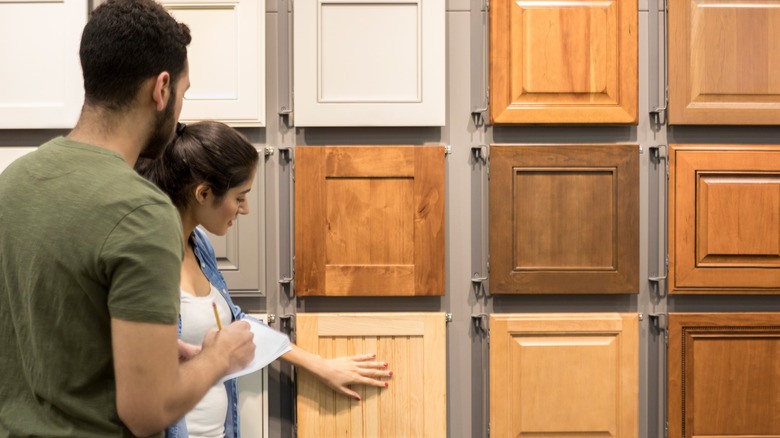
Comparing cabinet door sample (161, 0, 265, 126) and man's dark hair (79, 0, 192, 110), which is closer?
man's dark hair (79, 0, 192, 110)

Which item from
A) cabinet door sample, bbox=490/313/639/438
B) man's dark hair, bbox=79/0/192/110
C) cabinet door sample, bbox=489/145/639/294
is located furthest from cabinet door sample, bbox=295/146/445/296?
man's dark hair, bbox=79/0/192/110

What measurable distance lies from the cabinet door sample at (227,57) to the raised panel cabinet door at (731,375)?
147 centimetres

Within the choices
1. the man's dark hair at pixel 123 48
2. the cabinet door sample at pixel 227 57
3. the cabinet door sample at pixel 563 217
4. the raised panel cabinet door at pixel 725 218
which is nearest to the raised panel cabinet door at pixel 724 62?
the raised panel cabinet door at pixel 725 218

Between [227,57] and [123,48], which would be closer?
[123,48]

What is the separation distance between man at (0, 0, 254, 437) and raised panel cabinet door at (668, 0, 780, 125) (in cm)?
165

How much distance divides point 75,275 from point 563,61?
159 cm

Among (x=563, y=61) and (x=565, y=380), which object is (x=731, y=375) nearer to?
(x=565, y=380)

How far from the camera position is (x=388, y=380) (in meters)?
1.93

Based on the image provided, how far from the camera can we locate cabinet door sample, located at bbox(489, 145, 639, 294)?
1.94 meters

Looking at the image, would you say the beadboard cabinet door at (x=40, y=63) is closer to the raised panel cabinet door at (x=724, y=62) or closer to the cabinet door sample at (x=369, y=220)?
the cabinet door sample at (x=369, y=220)

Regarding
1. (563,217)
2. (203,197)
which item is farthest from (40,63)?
(563,217)

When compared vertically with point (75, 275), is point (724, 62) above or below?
above

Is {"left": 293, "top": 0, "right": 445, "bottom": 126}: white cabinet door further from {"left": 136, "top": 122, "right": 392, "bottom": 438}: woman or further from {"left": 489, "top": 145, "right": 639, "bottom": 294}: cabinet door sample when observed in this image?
{"left": 136, "top": 122, "right": 392, "bottom": 438}: woman

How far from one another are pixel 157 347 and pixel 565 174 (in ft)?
4.89
